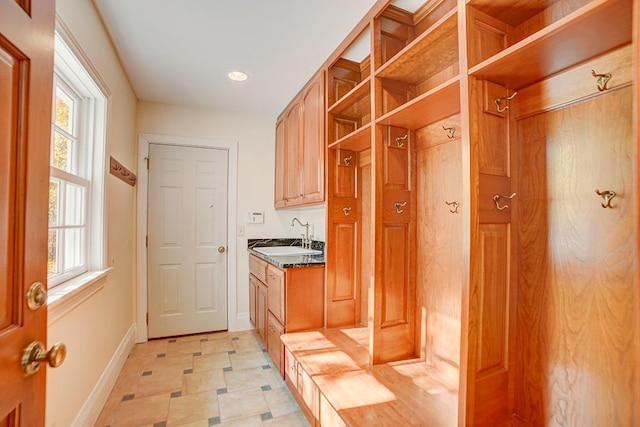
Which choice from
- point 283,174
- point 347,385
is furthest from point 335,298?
point 283,174

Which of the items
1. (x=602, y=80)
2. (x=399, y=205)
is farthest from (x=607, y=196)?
(x=399, y=205)

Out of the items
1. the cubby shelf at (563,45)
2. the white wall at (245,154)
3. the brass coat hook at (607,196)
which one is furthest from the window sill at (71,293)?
the brass coat hook at (607,196)

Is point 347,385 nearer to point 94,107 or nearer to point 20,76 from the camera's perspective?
point 20,76

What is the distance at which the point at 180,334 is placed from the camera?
3.20 m

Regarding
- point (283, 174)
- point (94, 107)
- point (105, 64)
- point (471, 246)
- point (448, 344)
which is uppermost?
point (105, 64)

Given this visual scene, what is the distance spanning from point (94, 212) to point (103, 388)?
1176 millimetres

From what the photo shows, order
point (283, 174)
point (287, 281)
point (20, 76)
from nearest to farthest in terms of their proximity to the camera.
Answer: point (20, 76) → point (287, 281) → point (283, 174)

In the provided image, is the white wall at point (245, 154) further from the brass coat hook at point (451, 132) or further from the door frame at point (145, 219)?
the brass coat hook at point (451, 132)

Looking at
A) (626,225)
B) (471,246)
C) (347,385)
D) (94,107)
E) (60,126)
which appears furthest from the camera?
(94,107)

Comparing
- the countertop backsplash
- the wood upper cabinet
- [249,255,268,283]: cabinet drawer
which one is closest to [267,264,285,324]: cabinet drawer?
[249,255,268,283]: cabinet drawer

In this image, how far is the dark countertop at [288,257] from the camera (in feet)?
7.26

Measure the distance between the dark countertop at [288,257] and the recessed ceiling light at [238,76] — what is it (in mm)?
1531

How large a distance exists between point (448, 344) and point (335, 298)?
876 mm

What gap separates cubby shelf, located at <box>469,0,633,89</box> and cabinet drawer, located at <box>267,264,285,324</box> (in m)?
1.74
